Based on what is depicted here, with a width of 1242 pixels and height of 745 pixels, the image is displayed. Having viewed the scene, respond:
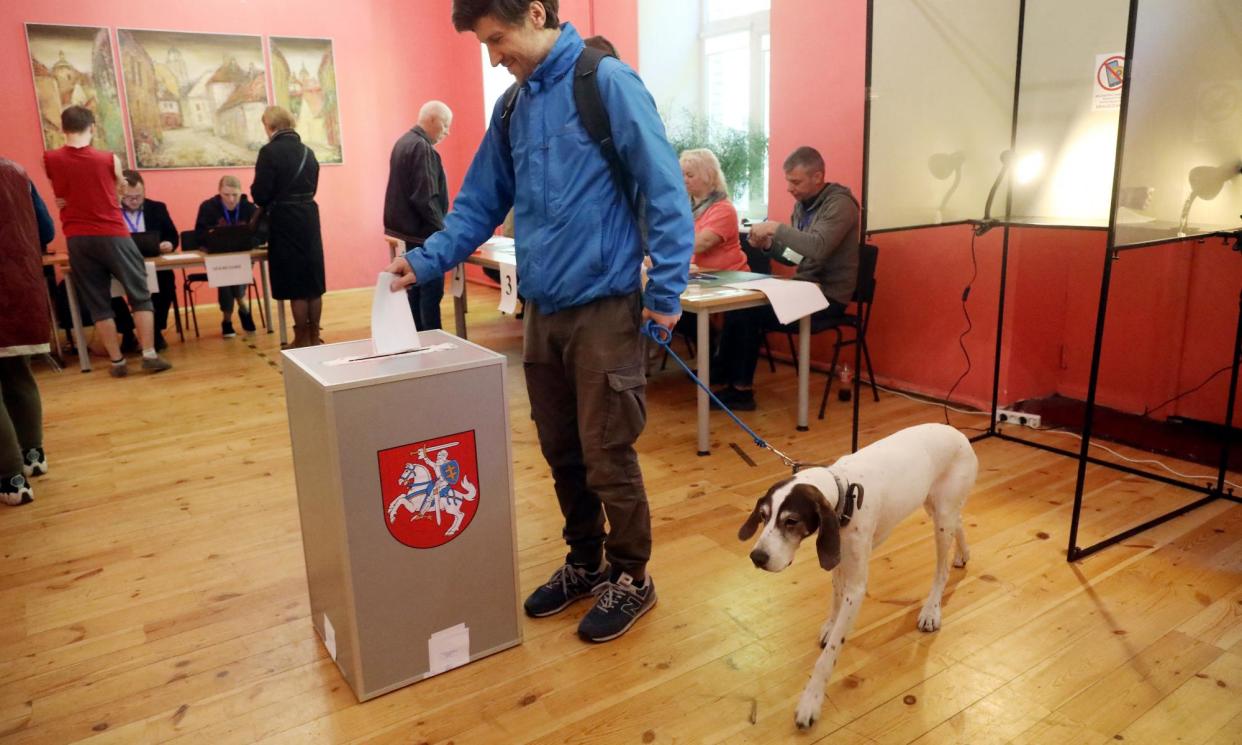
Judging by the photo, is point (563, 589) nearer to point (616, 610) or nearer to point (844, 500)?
point (616, 610)

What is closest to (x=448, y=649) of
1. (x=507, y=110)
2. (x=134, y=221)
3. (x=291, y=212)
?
(x=507, y=110)

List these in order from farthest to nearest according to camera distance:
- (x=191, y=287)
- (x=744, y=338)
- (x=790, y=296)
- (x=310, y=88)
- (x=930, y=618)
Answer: (x=310, y=88) → (x=191, y=287) → (x=744, y=338) → (x=790, y=296) → (x=930, y=618)

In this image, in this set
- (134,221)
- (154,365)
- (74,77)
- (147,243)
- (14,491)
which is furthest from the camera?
(74,77)

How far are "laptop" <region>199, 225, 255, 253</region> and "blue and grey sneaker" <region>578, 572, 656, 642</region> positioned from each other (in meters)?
4.58

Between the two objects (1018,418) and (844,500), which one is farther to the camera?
(1018,418)

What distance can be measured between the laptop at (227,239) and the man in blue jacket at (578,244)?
14.0 feet

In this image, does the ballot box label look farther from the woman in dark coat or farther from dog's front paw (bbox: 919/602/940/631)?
the woman in dark coat

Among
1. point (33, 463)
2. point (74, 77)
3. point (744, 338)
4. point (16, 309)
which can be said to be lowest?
point (33, 463)

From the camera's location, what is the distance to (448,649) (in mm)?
2059

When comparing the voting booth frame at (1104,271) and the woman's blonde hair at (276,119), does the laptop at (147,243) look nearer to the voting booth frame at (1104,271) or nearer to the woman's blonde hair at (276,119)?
the woman's blonde hair at (276,119)

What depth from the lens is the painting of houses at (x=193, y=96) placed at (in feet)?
23.1

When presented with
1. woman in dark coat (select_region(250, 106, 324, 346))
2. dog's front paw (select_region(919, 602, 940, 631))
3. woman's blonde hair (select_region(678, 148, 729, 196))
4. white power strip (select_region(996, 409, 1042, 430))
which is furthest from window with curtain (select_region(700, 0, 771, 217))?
dog's front paw (select_region(919, 602, 940, 631))

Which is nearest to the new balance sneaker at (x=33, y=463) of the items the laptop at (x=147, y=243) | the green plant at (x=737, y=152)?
the laptop at (x=147, y=243)

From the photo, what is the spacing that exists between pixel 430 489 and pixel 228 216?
520 cm
